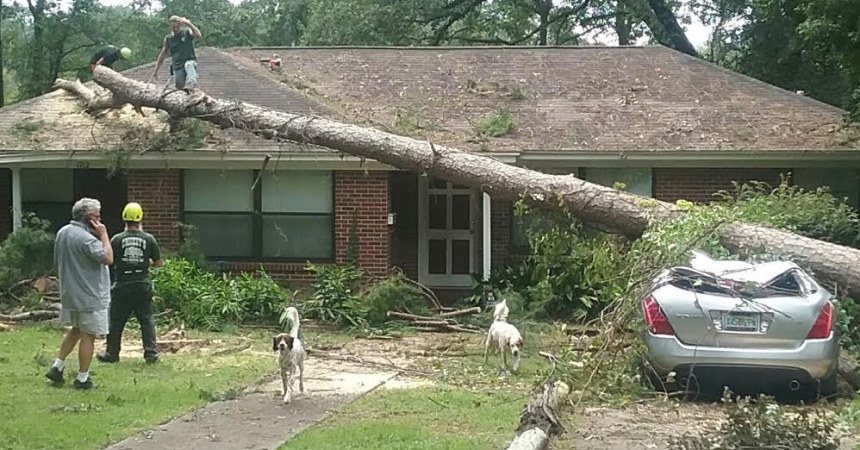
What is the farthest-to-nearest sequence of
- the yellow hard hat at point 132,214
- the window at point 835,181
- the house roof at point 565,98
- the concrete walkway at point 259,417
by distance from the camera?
the window at point 835,181, the house roof at point 565,98, the yellow hard hat at point 132,214, the concrete walkway at point 259,417

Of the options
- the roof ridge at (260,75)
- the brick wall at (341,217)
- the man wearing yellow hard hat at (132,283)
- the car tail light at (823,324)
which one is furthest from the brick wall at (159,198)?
the car tail light at (823,324)

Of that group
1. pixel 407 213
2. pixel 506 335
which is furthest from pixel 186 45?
pixel 506 335

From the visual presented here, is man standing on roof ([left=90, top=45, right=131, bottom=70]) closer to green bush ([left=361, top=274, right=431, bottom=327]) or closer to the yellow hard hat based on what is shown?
the yellow hard hat

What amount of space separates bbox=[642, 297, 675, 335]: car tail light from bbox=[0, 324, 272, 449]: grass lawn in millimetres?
3642

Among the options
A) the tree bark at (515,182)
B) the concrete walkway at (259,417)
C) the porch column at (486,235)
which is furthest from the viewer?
the porch column at (486,235)

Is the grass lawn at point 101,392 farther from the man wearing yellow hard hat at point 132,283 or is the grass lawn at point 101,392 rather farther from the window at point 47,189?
the window at point 47,189

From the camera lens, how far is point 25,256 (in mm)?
15516

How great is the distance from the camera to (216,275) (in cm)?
1599

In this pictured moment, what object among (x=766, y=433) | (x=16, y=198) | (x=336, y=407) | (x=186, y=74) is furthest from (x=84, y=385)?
(x=16, y=198)

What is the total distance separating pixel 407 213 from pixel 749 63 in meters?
13.9

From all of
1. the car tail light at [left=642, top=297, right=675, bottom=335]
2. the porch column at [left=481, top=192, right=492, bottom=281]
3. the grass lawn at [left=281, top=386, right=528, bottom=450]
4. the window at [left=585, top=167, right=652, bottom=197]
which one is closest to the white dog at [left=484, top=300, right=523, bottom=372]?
the grass lawn at [left=281, top=386, right=528, bottom=450]

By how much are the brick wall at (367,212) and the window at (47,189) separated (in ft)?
15.4

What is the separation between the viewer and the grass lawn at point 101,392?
765cm

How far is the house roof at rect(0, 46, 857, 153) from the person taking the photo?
54.5ft
